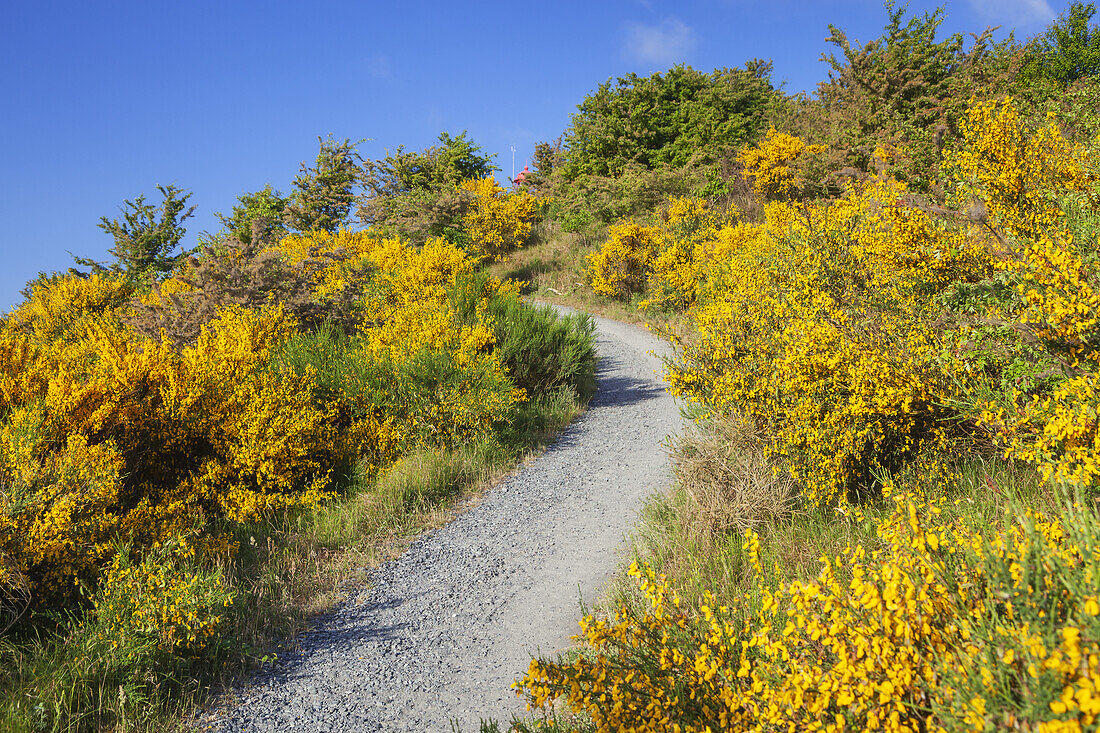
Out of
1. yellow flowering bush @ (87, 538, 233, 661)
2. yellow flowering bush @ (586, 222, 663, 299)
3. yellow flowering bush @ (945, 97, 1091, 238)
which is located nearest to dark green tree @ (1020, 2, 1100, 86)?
yellow flowering bush @ (586, 222, 663, 299)

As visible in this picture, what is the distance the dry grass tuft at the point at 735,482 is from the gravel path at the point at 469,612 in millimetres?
831

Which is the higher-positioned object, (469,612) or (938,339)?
(938,339)

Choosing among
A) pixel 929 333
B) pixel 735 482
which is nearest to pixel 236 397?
pixel 735 482

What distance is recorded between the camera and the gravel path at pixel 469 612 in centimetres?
312

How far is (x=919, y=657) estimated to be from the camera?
157cm

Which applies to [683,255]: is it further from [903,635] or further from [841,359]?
[903,635]

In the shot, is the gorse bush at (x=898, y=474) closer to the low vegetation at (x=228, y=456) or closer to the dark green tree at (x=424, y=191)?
the low vegetation at (x=228, y=456)

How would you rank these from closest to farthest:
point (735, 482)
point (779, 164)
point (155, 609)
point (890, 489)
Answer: point (890, 489)
point (155, 609)
point (735, 482)
point (779, 164)

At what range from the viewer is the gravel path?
3115 mm

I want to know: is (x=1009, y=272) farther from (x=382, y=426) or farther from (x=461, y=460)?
(x=382, y=426)

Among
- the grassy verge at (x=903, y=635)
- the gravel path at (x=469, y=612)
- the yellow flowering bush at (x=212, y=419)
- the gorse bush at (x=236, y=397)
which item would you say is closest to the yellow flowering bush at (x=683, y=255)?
the gorse bush at (x=236, y=397)

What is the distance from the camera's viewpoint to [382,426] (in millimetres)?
6566

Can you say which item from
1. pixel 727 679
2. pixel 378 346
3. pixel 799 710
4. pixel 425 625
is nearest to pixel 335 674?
pixel 425 625

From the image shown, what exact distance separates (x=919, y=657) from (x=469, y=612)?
3.07 metres
